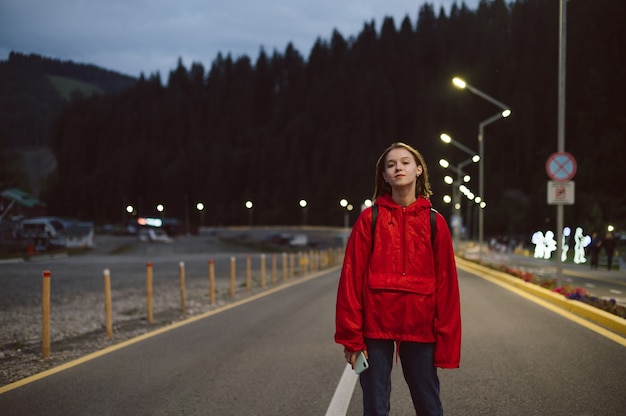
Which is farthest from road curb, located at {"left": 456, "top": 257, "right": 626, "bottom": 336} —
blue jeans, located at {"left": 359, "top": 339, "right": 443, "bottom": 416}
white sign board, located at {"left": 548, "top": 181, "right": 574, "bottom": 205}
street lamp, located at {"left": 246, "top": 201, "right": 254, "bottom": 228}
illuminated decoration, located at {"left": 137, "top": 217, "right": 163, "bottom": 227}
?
street lamp, located at {"left": 246, "top": 201, "right": 254, "bottom": 228}

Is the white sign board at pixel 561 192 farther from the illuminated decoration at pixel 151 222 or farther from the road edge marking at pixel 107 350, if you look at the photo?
the illuminated decoration at pixel 151 222

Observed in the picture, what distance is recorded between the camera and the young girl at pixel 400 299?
362 cm

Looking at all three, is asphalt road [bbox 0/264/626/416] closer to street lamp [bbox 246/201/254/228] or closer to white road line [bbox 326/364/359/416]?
white road line [bbox 326/364/359/416]

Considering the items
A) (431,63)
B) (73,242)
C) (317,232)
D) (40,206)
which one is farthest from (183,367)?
(431,63)

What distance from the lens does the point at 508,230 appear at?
128m

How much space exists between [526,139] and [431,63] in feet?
189

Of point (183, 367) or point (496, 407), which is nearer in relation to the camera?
point (496, 407)

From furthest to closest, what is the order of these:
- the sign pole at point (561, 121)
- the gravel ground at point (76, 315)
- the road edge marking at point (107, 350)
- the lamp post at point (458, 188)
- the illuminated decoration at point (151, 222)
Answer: the illuminated decoration at point (151, 222)
the lamp post at point (458, 188)
the sign pole at point (561, 121)
the gravel ground at point (76, 315)
the road edge marking at point (107, 350)

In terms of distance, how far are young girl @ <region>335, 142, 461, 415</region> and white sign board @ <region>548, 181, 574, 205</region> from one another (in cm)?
1299

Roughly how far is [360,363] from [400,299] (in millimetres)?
391

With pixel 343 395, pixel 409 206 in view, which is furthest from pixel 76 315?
pixel 409 206

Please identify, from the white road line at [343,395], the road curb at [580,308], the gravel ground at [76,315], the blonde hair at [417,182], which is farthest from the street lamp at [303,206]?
the blonde hair at [417,182]

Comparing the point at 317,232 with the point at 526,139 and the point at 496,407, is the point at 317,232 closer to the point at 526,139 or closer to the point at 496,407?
the point at 526,139

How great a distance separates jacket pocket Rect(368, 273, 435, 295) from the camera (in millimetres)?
3613
